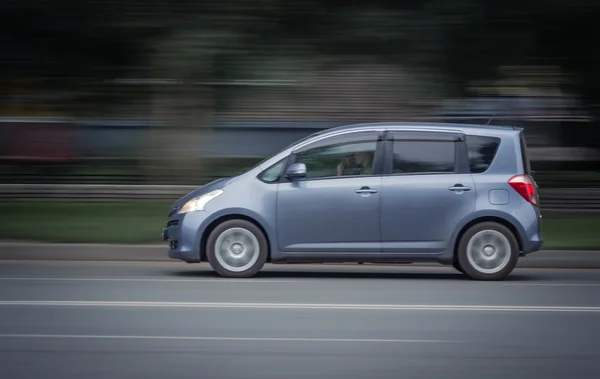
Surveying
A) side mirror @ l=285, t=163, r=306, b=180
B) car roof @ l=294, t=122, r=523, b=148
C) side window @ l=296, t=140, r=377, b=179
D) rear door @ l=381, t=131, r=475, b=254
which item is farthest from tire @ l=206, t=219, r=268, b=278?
rear door @ l=381, t=131, r=475, b=254

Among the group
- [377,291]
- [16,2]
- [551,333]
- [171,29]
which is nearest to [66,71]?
[16,2]

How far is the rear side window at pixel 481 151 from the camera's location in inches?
454

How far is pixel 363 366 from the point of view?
6.84 m

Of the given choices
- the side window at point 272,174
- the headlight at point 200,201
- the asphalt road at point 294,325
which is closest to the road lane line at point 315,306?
the asphalt road at point 294,325

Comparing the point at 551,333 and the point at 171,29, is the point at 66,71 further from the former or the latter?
the point at 551,333

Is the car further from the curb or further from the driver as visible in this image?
the curb

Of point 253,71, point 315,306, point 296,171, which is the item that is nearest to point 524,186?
point 296,171

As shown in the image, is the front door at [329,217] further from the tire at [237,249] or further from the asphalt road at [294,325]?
the asphalt road at [294,325]

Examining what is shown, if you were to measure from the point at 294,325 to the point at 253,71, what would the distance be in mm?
6988

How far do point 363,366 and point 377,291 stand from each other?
3.64 m

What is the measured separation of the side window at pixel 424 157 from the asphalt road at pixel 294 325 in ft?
3.68

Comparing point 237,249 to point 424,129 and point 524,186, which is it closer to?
point 424,129

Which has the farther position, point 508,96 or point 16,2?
point 508,96

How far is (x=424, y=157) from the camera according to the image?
11.5 meters
